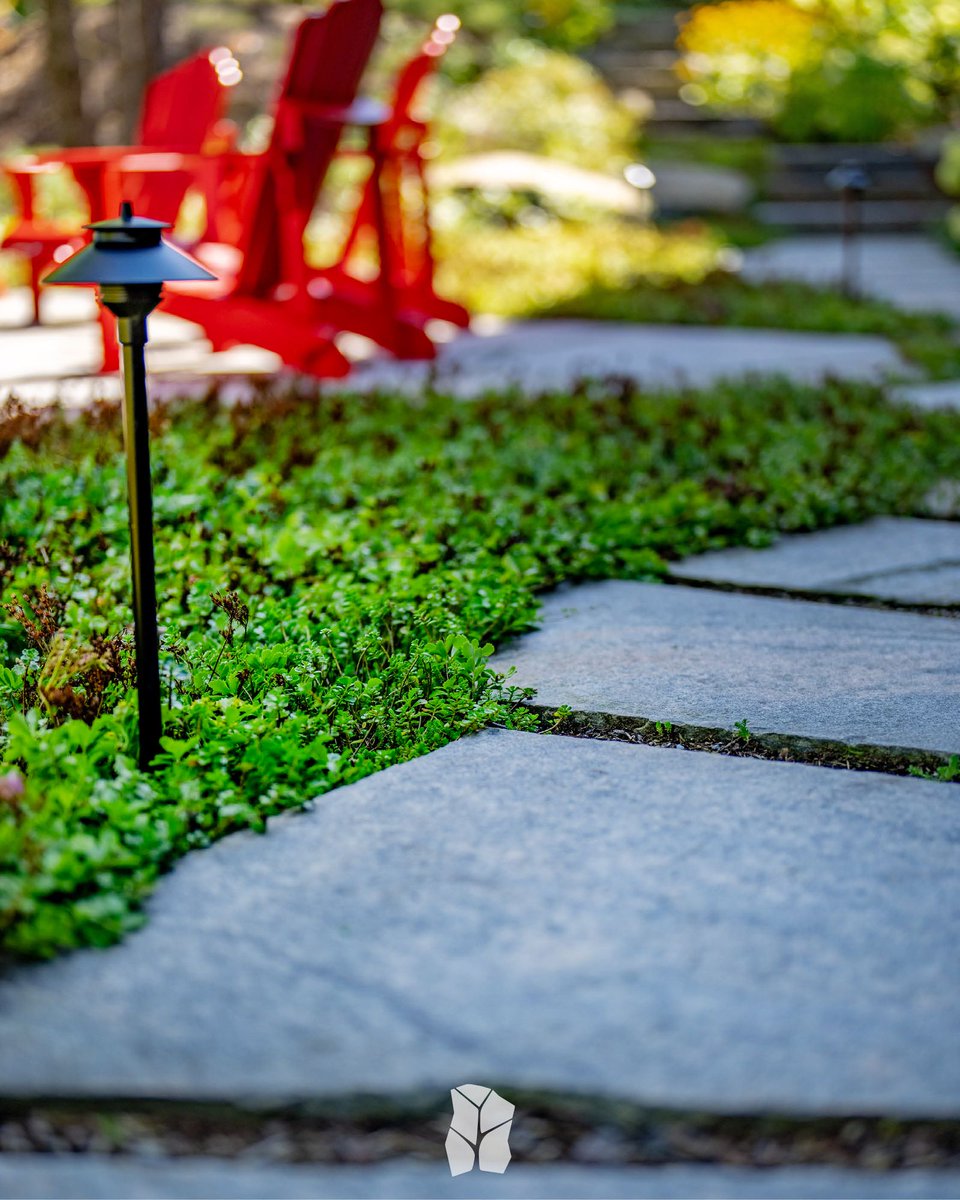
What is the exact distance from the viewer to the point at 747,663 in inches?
110

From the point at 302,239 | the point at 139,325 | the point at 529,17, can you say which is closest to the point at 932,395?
the point at 302,239

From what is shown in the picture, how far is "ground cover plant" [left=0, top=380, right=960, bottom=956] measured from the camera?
2.06m

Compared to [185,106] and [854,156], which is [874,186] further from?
[185,106]

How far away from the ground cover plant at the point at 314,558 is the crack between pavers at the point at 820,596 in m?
0.11

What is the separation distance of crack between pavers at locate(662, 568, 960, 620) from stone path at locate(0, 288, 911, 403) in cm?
218

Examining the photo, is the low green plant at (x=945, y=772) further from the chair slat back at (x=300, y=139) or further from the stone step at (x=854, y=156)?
the stone step at (x=854, y=156)

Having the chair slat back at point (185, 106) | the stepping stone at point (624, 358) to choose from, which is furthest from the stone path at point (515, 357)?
the chair slat back at point (185, 106)

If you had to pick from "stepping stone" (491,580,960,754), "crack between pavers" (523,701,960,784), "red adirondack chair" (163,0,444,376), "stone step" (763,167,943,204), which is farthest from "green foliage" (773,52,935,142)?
"crack between pavers" (523,701,960,784)

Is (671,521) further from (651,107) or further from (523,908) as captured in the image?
(651,107)

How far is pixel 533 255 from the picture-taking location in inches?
386

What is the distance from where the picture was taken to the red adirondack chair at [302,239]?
560 cm

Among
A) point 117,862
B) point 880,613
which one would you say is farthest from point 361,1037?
point 880,613

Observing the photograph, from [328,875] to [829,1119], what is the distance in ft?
2.48

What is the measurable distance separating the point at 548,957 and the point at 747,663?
119 cm
